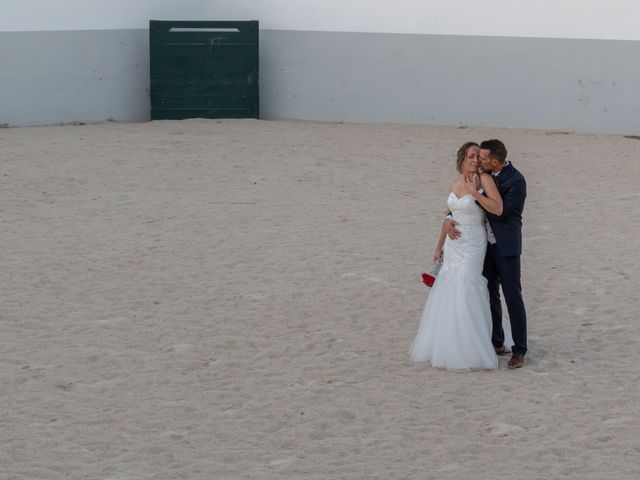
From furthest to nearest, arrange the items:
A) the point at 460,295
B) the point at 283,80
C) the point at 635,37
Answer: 1. the point at 283,80
2. the point at 635,37
3. the point at 460,295

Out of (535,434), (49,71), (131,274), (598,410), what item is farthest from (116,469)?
(49,71)

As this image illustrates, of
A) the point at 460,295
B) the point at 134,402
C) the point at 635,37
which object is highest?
the point at 635,37

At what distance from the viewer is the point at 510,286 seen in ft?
26.8

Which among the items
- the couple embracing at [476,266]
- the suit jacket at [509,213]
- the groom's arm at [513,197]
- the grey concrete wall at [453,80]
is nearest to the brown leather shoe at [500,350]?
the couple embracing at [476,266]

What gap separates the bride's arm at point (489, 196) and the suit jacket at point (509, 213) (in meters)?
0.05

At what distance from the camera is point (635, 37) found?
60.1ft

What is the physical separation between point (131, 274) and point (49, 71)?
8652mm

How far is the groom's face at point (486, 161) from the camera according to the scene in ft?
26.5

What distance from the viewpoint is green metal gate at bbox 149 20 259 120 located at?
19297 mm

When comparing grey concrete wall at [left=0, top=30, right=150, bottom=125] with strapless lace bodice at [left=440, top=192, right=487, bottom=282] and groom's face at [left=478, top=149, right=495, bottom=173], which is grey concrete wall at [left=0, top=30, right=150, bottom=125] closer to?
strapless lace bodice at [left=440, top=192, right=487, bottom=282]

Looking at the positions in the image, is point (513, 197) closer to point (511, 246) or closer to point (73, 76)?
point (511, 246)

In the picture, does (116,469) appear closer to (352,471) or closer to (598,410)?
(352,471)

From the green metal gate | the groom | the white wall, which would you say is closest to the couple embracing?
the groom

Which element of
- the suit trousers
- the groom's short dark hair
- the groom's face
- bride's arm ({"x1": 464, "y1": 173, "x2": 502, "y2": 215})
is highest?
the groom's short dark hair
